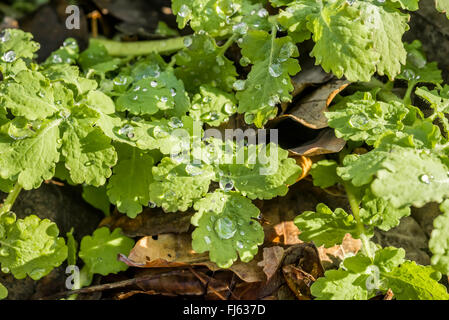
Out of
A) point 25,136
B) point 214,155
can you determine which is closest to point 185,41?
point 214,155

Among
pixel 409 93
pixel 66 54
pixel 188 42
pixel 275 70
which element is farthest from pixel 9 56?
pixel 409 93

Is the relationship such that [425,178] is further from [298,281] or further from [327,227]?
[298,281]

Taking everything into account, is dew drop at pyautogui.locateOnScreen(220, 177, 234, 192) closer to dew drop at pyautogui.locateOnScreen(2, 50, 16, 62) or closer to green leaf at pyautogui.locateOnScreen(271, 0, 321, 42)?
green leaf at pyautogui.locateOnScreen(271, 0, 321, 42)

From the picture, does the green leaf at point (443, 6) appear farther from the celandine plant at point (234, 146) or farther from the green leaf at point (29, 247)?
the green leaf at point (29, 247)

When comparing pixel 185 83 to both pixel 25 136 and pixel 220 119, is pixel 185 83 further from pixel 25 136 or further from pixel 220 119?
pixel 25 136

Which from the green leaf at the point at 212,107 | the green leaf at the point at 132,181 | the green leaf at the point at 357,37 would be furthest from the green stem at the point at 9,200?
the green leaf at the point at 357,37
